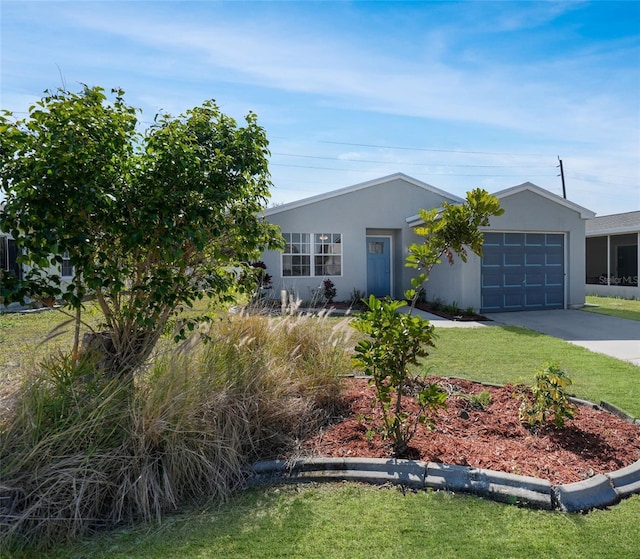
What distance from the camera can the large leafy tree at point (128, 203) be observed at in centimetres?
334

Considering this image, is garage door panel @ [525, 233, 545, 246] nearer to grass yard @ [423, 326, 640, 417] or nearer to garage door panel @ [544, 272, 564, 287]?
garage door panel @ [544, 272, 564, 287]

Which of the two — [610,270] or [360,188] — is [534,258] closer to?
[360,188]

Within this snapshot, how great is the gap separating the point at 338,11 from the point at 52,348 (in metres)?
6.53

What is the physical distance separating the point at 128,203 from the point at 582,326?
1135cm

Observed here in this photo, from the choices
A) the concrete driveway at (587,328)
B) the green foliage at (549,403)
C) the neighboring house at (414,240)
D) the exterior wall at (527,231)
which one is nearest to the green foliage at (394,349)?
the green foliage at (549,403)

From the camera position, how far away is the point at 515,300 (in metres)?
14.4

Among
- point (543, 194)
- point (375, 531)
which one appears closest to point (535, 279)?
point (543, 194)

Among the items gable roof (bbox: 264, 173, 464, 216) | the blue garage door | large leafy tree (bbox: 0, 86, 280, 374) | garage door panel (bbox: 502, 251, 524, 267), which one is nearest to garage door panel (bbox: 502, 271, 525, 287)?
the blue garage door

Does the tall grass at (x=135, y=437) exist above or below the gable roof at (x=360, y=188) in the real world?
below

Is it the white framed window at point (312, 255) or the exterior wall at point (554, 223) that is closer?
the exterior wall at point (554, 223)

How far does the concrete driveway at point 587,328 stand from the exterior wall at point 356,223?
15.6ft

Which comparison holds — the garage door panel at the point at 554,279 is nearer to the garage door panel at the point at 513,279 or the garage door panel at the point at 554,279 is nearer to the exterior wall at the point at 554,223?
the exterior wall at the point at 554,223

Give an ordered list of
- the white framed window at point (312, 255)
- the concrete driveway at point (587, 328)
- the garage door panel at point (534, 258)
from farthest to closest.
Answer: the white framed window at point (312, 255) < the garage door panel at point (534, 258) < the concrete driveway at point (587, 328)

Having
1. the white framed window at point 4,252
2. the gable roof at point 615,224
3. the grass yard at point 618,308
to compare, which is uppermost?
the gable roof at point 615,224
